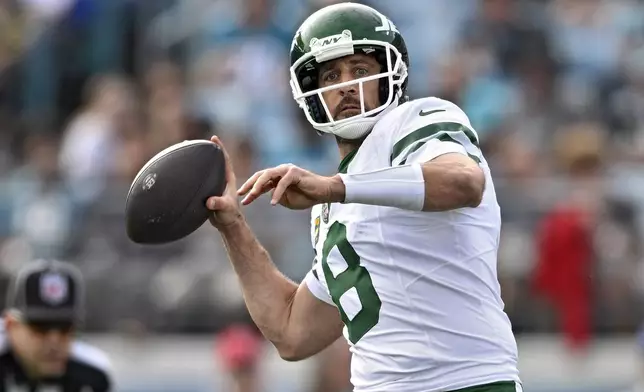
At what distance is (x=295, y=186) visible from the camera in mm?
4242

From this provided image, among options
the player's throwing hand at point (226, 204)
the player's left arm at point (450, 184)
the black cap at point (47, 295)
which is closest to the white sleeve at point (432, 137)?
the player's left arm at point (450, 184)

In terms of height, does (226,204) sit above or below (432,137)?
below

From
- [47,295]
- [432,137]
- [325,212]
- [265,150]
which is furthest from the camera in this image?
[265,150]

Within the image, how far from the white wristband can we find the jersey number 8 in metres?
0.43

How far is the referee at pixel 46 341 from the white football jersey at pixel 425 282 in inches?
93.2

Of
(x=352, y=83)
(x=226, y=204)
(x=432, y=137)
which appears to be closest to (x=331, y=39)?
(x=352, y=83)

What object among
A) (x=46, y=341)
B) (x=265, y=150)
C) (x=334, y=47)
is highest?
(x=334, y=47)

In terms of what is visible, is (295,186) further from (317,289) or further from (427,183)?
(317,289)

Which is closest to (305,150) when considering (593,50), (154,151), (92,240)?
(154,151)

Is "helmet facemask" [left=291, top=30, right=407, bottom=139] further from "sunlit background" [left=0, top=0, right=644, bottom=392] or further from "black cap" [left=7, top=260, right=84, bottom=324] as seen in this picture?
"sunlit background" [left=0, top=0, right=644, bottom=392]

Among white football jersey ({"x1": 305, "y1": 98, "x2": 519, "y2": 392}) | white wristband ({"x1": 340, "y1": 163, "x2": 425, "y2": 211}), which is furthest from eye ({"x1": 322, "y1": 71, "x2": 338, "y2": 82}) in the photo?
white wristband ({"x1": 340, "y1": 163, "x2": 425, "y2": 211})

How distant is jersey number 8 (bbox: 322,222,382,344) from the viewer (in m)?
4.67

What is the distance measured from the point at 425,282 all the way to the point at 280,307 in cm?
86

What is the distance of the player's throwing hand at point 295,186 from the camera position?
13.8ft
